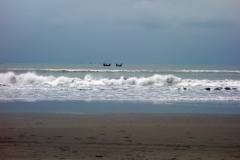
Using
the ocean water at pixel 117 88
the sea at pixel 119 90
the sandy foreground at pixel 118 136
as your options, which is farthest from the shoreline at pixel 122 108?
the ocean water at pixel 117 88

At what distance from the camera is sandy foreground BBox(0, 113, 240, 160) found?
6348mm

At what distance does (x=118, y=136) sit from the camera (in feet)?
26.3

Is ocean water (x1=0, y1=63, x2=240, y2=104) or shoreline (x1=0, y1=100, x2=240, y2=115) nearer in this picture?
shoreline (x1=0, y1=100, x2=240, y2=115)

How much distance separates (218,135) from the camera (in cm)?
820

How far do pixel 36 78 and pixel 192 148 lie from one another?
27847mm

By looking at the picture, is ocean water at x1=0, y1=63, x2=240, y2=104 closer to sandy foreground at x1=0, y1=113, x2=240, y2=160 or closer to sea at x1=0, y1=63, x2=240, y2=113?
sea at x1=0, y1=63, x2=240, y2=113

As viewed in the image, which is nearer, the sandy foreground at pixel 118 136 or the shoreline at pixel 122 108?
the sandy foreground at pixel 118 136

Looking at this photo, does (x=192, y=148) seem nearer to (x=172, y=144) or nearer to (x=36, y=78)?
(x=172, y=144)

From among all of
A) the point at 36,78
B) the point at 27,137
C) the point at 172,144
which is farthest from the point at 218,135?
the point at 36,78

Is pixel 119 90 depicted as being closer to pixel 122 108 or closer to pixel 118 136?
pixel 122 108

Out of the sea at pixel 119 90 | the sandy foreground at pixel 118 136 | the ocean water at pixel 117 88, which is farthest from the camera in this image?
the ocean water at pixel 117 88

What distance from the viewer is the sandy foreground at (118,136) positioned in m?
6.35

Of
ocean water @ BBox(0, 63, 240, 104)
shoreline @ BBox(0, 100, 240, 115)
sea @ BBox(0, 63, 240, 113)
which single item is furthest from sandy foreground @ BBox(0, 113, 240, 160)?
ocean water @ BBox(0, 63, 240, 104)

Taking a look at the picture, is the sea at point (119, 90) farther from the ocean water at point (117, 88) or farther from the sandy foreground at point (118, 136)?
the sandy foreground at point (118, 136)
